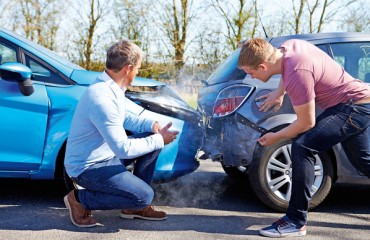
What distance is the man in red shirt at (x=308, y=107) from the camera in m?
2.82

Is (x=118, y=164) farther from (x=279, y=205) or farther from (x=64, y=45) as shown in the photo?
(x=64, y=45)

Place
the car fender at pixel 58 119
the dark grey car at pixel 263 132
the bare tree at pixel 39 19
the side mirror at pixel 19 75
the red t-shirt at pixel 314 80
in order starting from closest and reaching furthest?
the red t-shirt at pixel 314 80, the side mirror at pixel 19 75, the car fender at pixel 58 119, the dark grey car at pixel 263 132, the bare tree at pixel 39 19

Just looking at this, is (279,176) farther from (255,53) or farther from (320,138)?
(255,53)

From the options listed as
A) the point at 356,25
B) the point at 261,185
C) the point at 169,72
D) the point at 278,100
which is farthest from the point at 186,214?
the point at 356,25

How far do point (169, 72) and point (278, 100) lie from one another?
15.5 m

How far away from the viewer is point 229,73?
12.9ft

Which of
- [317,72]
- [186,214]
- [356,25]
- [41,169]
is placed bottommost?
[186,214]

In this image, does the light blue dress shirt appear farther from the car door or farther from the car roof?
the car roof

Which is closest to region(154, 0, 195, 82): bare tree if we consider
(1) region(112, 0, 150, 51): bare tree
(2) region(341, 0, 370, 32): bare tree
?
(1) region(112, 0, 150, 51): bare tree

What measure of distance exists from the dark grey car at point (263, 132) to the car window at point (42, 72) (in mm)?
1251

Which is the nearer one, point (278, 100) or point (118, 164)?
point (118, 164)

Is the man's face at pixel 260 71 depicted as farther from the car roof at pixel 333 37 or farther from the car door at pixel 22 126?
the car door at pixel 22 126

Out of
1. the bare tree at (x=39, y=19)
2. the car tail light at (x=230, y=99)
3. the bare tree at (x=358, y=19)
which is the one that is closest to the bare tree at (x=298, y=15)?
the bare tree at (x=358, y=19)

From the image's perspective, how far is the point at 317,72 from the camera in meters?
2.88
